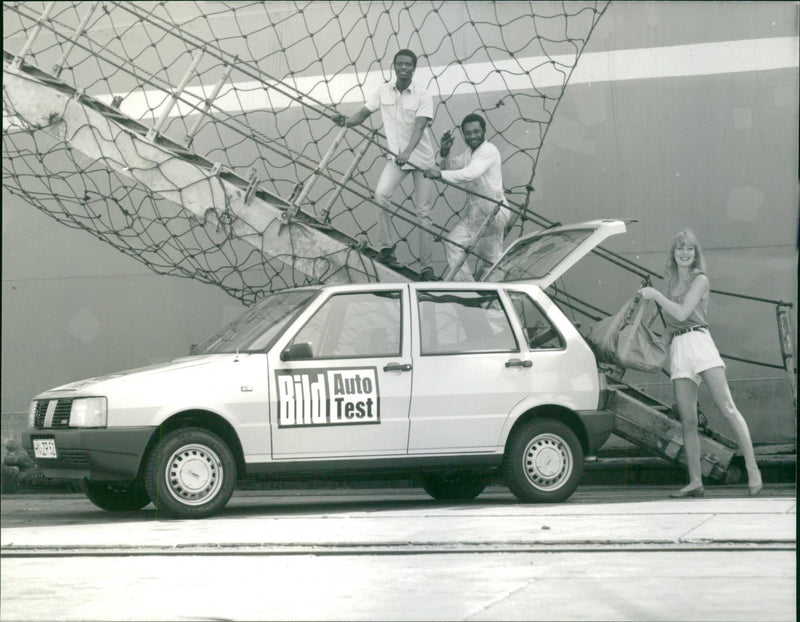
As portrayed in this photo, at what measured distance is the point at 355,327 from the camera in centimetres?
999

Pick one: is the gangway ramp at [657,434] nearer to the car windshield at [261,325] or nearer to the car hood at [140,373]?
the car windshield at [261,325]

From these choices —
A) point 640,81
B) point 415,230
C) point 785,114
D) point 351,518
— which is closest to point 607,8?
point 640,81

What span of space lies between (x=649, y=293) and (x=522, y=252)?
1.50 metres

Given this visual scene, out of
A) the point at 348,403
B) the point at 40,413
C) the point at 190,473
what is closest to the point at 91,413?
the point at 40,413

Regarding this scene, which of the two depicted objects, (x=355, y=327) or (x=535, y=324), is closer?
(x=355, y=327)

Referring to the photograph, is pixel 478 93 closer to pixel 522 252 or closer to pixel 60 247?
pixel 522 252

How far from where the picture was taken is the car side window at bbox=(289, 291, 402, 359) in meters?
9.80

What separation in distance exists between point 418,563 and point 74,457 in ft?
9.91

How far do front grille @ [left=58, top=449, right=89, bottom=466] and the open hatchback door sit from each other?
3270 mm

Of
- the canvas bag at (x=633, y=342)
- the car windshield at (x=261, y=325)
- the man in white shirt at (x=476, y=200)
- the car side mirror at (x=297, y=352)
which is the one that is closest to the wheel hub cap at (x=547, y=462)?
the canvas bag at (x=633, y=342)

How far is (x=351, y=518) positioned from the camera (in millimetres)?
9227

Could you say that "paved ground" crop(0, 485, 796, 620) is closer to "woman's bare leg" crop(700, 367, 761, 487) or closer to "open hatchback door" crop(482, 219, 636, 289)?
"woman's bare leg" crop(700, 367, 761, 487)

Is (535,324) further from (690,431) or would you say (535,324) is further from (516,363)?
(690,431)

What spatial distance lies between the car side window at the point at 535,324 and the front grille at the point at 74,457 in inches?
117
